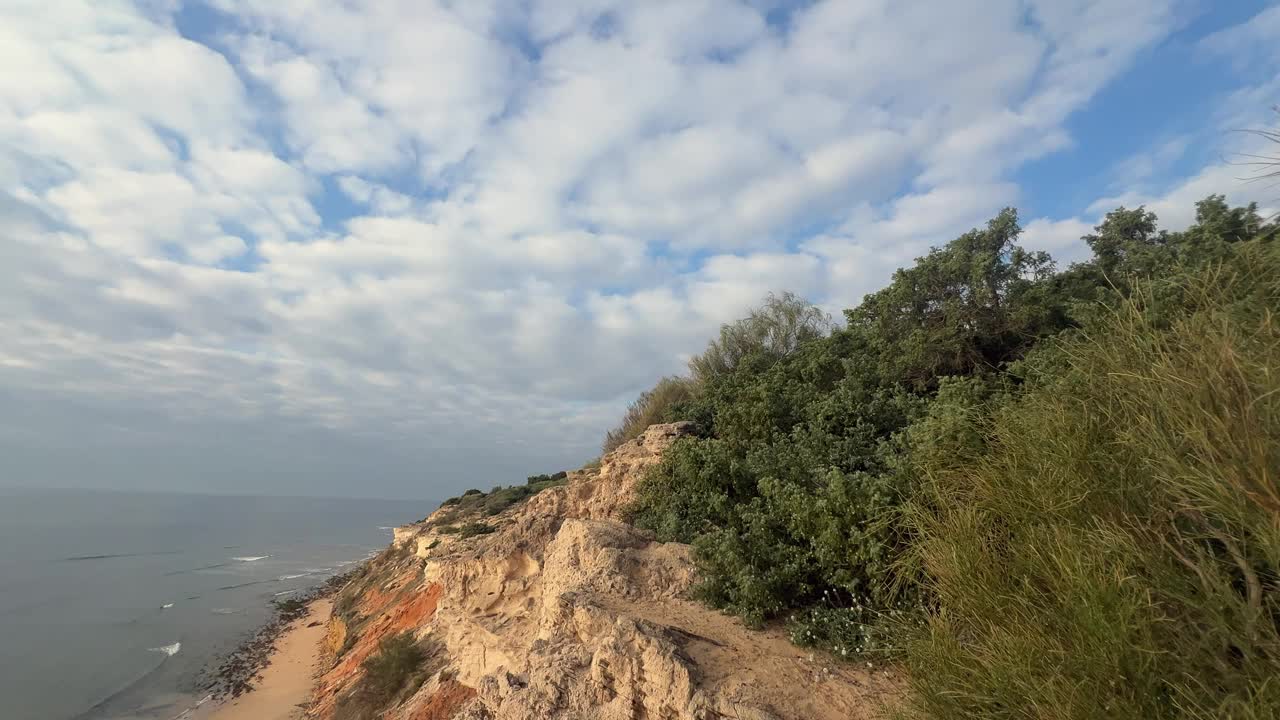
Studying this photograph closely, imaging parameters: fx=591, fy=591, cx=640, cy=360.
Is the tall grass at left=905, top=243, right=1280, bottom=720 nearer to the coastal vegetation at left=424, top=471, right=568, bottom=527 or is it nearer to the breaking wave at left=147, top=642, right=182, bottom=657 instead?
the coastal vegetation at left=424, top=471, right=568, bottom=527

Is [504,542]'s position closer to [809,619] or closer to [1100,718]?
[809,619]

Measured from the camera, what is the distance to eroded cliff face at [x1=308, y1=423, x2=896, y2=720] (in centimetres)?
595

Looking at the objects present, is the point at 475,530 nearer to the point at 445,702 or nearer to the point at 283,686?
the point at 283,686

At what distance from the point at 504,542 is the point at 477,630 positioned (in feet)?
5.36

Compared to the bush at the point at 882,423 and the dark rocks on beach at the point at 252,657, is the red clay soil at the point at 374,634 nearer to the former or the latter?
the dark rocks on beach at the point at 252,657

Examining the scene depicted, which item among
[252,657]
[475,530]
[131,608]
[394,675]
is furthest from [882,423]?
[131,608]

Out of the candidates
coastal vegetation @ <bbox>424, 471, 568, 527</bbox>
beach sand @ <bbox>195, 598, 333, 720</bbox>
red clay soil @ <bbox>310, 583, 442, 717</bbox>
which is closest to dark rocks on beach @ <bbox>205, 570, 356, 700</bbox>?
beach sand @ <bbox>195, 598, 333, 720</bbox>

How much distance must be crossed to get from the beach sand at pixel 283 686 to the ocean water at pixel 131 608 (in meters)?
2.98

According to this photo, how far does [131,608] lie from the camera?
4494 centimetres

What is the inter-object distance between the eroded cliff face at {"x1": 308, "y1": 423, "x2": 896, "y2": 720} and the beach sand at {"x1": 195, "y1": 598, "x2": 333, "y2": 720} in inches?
250

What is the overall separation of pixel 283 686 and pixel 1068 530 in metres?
27.0

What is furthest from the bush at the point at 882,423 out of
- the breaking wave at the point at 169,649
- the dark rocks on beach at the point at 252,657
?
the breaking wave at the point at 169,649

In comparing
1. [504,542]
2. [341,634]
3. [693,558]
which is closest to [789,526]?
[693,558]

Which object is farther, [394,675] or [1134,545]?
[394,675]
